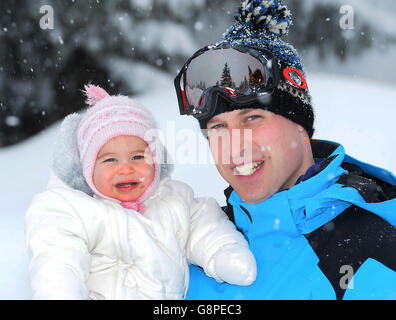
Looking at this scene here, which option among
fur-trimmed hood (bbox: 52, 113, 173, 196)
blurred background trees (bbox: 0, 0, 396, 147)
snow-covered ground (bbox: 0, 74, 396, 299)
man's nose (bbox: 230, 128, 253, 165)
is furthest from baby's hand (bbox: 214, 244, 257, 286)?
blurred background trees (bbox: 0, 0, 396, 147)

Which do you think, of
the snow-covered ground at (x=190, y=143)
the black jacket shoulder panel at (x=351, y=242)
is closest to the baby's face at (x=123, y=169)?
the snow-covered ground at (x=190, y=143)

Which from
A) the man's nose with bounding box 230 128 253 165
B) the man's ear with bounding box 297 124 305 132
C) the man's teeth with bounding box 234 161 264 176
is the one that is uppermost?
the man's ear with bounding box 297 124 305 132

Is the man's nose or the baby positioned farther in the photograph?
the man's nose

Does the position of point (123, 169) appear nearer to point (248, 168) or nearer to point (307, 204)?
point (248, 168)

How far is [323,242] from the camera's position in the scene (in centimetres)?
183

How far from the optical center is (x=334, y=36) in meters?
9.34

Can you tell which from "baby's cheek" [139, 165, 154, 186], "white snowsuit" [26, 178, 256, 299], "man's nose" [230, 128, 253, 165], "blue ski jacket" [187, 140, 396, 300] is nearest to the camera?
"blue ski jacket" [187, 140, 396, 300]

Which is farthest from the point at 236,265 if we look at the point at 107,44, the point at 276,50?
the point at 107,44

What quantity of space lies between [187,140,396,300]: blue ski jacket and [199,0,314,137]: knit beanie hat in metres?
0.37

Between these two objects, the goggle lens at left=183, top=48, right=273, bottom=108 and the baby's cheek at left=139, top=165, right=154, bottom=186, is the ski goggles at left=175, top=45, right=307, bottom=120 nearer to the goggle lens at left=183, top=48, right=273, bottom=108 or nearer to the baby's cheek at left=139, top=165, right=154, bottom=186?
the goggle lens at left=183, top=48, right=273, bottom=108

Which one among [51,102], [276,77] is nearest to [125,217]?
[276,77]

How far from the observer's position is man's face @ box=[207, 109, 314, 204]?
2.03 metres
